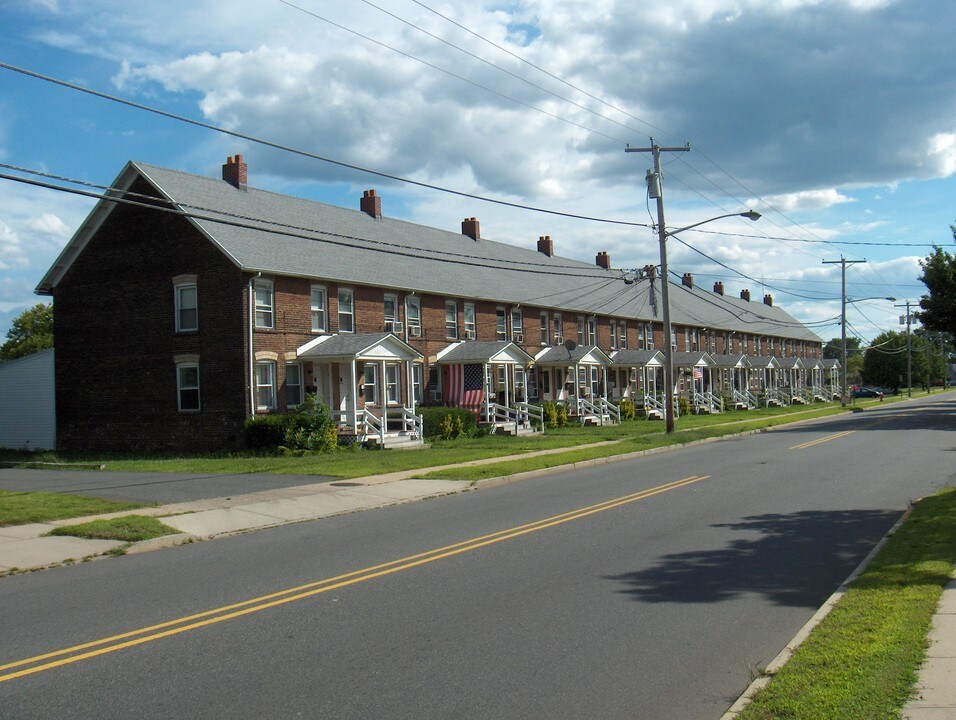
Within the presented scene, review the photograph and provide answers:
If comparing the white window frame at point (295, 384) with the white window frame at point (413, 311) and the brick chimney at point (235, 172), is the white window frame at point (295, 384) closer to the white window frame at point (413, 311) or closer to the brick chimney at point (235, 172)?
the white window frame at point (413, 311)

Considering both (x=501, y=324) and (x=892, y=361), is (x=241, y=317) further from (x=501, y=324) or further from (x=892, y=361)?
(x=892, y=361)

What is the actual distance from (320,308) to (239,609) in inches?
942

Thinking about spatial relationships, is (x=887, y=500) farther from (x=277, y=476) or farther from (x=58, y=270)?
(x=58, y=270)

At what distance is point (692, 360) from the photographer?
57.6 metres

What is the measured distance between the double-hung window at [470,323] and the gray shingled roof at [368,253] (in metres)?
0.67

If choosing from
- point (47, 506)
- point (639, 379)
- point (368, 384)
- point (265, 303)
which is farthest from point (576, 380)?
point (47, 506)

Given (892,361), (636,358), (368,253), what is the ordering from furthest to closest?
(892,361), (636,358), (368,253)

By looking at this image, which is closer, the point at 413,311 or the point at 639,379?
the point at 413,311

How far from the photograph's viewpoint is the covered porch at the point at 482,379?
36666 mm

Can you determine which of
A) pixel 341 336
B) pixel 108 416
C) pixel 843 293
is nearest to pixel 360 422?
pixel 341 336

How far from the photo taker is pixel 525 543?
11219 millimetres

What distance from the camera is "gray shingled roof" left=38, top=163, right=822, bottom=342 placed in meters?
29.7

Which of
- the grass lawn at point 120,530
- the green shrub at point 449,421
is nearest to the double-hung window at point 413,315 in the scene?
the green shrub at point 449,421

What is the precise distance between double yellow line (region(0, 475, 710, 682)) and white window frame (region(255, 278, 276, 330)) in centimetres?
1805
